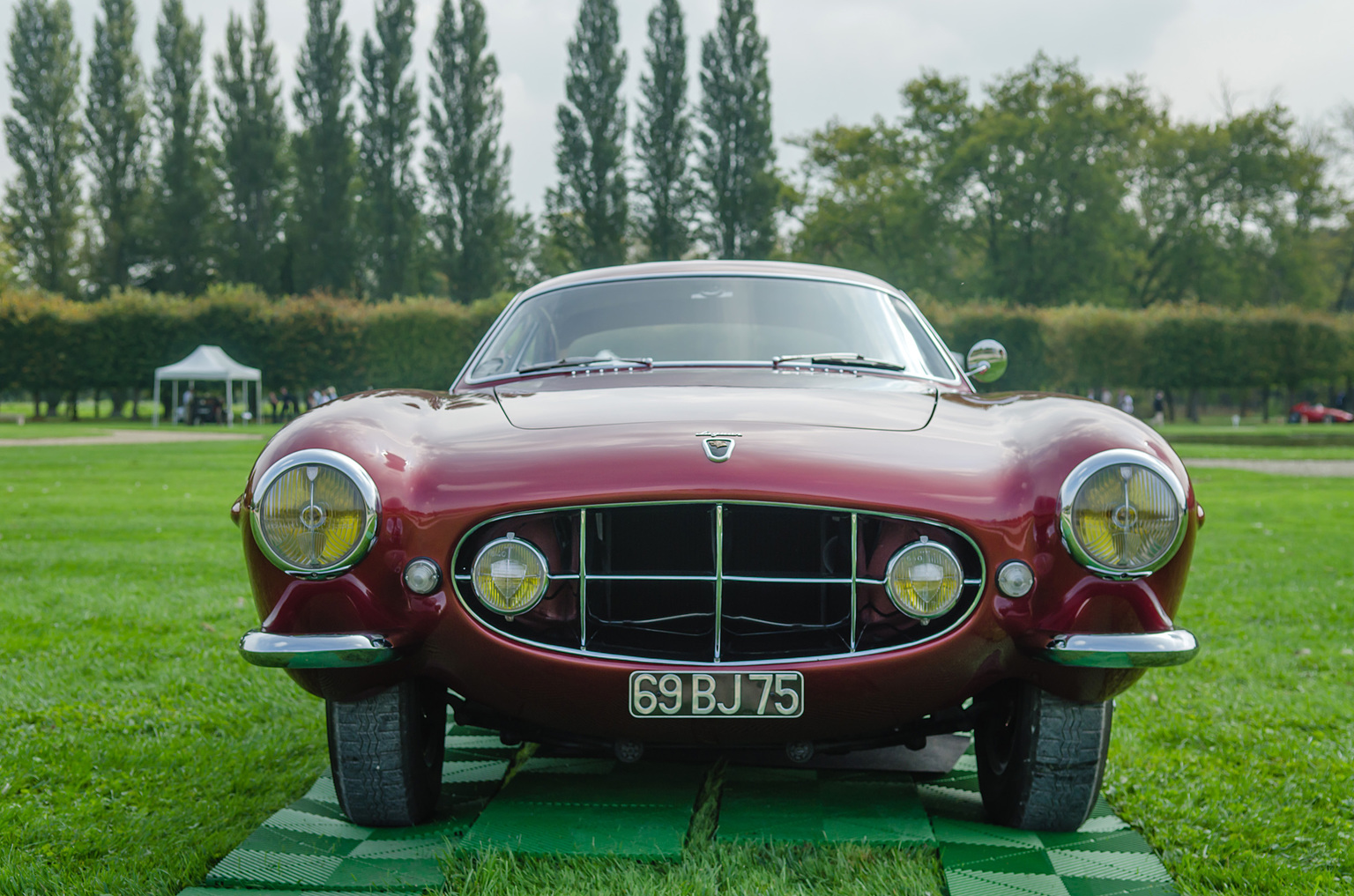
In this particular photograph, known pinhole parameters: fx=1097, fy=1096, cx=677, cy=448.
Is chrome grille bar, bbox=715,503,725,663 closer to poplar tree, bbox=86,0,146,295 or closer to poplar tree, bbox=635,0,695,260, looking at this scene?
poplar tree, bbox=635,0,695,260

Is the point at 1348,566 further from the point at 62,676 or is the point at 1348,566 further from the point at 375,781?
the point at 62,676

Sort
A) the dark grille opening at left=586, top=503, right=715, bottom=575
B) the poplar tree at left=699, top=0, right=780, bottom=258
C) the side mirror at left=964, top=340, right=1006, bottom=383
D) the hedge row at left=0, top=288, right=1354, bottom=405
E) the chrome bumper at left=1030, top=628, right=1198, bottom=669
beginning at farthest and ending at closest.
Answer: the poplar tree at left=699, top=0, right=780, bottom=258
the hedge row at left=0, top=288, right=1354, bottom=405
the side mirror at left=964, top=340, right=1006, bottom=383
the dark grille opening at left=586, top=503, right=715, bottom=575
the chrome bumper at left=1030, top=628, right=1198, bottom=669

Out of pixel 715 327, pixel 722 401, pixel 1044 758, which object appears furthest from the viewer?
pixel 715 327

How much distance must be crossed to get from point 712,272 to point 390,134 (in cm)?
4458

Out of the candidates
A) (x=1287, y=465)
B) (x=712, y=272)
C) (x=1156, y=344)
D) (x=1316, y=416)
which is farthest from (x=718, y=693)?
(x=1316, y=416)

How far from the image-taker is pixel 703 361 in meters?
3.17

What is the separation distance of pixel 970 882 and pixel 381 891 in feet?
3.76

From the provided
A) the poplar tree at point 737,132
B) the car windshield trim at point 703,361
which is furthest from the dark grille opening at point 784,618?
the poplar tree at point 737,132

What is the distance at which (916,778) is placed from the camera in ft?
9.27

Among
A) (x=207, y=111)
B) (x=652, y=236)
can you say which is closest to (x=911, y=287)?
(x=652, y=236)

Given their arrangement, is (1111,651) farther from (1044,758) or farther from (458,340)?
(458,340)

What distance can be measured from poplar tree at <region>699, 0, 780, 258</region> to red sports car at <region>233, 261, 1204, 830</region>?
42227 mm

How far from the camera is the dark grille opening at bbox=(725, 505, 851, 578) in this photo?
2.21 m

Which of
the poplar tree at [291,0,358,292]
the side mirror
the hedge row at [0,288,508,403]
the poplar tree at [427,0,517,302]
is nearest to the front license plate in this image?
the side mirror
